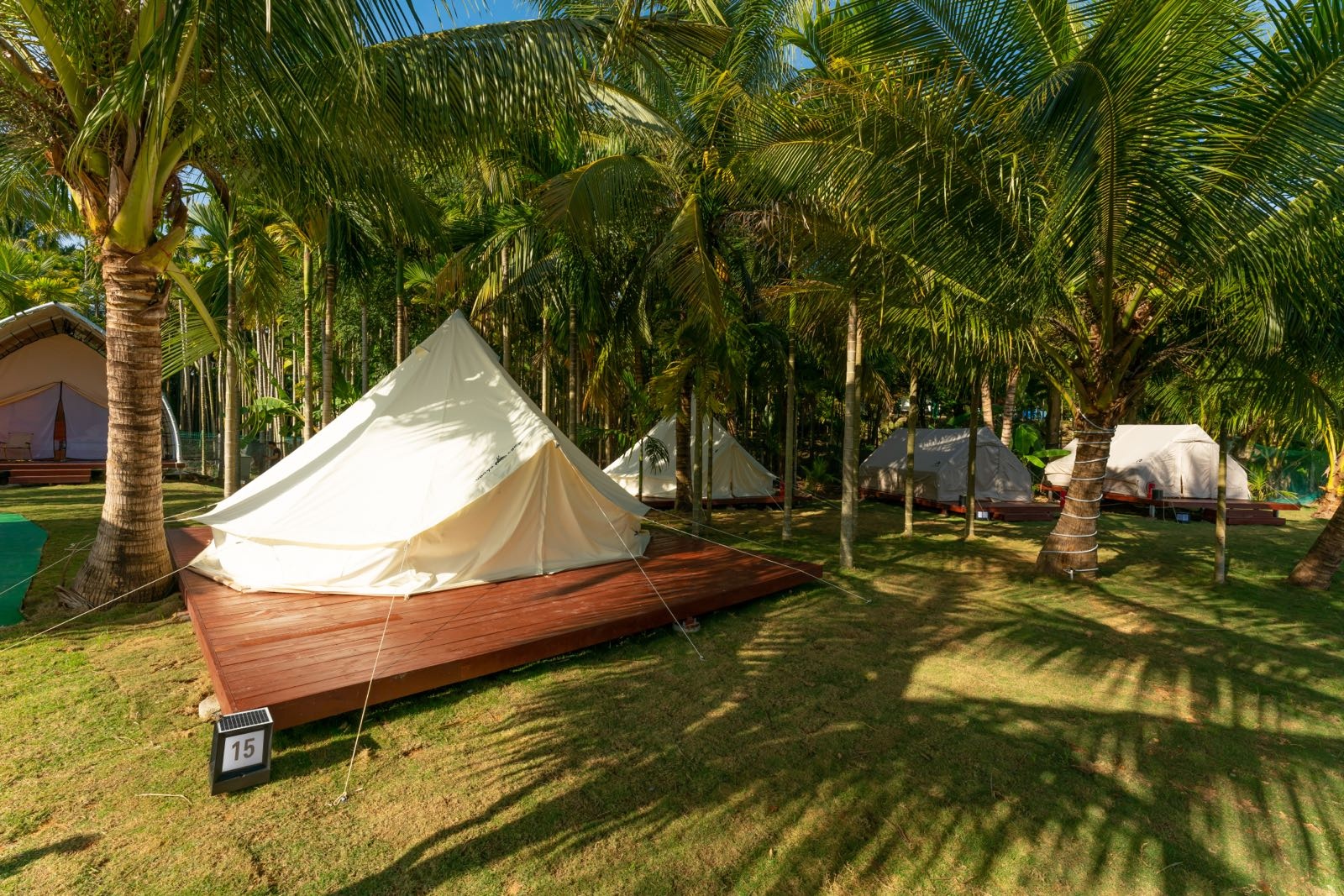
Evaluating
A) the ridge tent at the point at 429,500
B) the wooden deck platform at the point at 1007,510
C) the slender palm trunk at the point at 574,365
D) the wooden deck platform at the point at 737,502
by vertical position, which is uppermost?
the slender palm trunk at the point at 574,365

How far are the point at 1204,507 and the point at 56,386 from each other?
94.2ft

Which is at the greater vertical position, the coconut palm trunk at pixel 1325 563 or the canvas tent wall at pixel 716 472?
the canvas tent wall at pixel 716 472

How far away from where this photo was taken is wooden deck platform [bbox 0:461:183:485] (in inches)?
611

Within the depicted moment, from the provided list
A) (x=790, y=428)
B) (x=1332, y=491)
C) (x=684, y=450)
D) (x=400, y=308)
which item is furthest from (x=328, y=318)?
(x=1332, y=491)

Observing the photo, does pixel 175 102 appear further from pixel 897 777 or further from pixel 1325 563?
pixel 1325 563

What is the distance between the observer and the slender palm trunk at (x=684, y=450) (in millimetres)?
10367

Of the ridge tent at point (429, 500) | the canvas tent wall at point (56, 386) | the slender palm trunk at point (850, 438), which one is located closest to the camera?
the ridge tent at point (429, 500)

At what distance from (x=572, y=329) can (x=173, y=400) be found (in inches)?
1449

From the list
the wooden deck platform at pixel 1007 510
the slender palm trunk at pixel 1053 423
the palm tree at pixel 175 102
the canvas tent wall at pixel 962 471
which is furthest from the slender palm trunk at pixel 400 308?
the slender palm trunk at pixel 1053 423

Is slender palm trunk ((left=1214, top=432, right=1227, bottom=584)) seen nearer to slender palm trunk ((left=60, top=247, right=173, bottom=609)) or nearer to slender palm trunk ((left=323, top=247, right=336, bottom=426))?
slender palm trunk ((left=60, top=247, right=173, bottom=609))

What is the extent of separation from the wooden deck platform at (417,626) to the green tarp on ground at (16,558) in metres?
1.22

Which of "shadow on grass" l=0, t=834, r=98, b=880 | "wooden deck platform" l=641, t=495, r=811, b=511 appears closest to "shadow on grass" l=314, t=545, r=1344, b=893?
"shadow on grass" l=0, t=834, r=98, b=880

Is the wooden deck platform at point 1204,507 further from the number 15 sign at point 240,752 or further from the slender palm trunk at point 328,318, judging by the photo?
the slender palm trunk at point 328,318

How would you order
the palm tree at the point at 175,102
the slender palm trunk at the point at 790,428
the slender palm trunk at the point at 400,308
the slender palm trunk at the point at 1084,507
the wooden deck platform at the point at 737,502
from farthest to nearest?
the wooden deck platform at the point at 737,502 → the slender palm trunk at the point at 790,428 → the slender palm trunk at the point at 400,308 → the slender palm trunk at the point at 1084,507 → the palm tree at the point at 175,102
